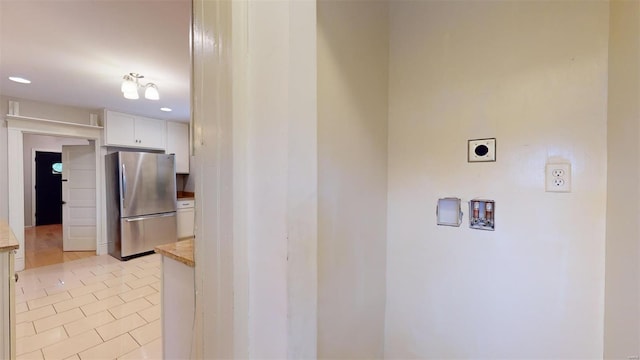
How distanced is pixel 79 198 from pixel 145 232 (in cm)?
134

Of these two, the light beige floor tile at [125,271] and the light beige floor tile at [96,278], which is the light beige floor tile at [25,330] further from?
the light beige floor tile at [125,271]

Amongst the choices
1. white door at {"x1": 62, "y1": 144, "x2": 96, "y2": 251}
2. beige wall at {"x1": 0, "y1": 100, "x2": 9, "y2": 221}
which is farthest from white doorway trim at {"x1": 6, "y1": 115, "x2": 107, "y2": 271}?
white door at {"x1": 62, "y1": 144, "x2": 96, "y2": 251}

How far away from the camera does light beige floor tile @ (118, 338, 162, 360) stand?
1.85m

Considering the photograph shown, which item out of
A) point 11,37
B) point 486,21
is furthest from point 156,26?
point 486,21

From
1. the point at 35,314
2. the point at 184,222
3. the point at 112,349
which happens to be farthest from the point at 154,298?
the point at 184,222

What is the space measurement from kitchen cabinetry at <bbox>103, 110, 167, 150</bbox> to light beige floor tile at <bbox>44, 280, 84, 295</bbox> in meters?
1.96

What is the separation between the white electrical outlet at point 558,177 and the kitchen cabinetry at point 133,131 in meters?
5.02

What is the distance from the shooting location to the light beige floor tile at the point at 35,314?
91.0 inches

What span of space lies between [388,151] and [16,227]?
466cm

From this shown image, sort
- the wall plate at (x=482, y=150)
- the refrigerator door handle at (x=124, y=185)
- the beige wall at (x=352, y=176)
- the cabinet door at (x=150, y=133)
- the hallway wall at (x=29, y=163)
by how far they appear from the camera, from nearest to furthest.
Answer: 1. the beige wall at (x=352, y=176)
2. the wall plate at (x=482, y=150)
3. the refrigerator door handle at (x=124, y=185)
4. the cabinet door at (x=150, y=133)
5. the hallway wall at (x=29, y=163)

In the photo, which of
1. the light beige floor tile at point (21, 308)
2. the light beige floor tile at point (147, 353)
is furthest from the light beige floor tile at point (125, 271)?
the light beige floor tile at point (147, 353)

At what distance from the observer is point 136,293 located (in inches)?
112

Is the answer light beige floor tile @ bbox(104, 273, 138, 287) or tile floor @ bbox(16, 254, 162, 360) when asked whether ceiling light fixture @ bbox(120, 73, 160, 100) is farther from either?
light beige floor tile @ bbox(104, 273, 138, 287)

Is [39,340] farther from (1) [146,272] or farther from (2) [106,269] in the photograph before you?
(2) [106,269]
